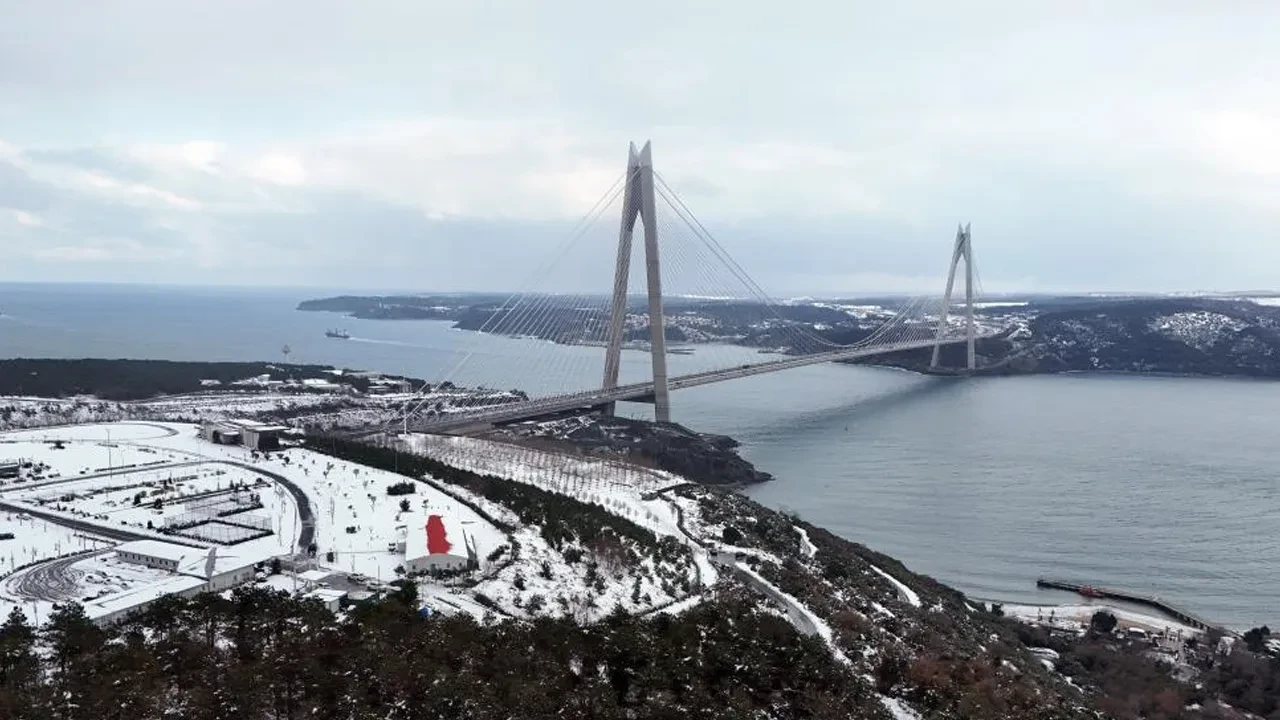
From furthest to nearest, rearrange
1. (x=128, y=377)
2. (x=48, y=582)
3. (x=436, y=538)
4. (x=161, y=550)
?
(x=128, y=377), (x=436, y=538), (x=161, y=550), (x=48, y=582)

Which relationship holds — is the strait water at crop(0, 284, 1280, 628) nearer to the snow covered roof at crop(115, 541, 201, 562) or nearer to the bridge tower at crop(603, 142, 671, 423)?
the bridge tower at crop(603, 142, 671, 423)

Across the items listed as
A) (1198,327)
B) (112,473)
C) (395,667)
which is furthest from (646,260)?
(1198,327)

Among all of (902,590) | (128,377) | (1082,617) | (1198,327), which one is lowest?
(1082,617)

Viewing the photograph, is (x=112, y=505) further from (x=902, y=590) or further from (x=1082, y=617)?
(x=1082, y=617)

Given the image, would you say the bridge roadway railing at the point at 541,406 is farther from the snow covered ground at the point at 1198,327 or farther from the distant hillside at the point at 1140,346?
the snow covered ground at the point at 1198,327

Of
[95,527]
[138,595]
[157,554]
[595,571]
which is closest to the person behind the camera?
[138,595]
